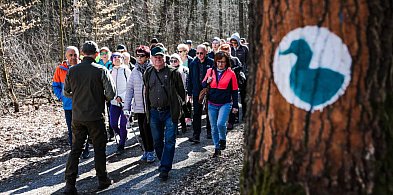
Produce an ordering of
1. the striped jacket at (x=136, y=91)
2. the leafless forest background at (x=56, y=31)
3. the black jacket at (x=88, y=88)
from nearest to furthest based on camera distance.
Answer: the black jacket at (x=88, y=88), the striped jacket at (x=136, y=91), the leafless forest background at (x=56, y=31)

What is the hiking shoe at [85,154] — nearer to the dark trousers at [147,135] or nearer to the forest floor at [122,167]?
the forest floor at [122,167]

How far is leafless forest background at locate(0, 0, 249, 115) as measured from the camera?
44.3 ft

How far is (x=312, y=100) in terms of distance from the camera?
76.9 inches

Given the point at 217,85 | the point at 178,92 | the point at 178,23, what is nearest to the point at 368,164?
the point at 178,92

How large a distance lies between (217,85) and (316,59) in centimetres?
498

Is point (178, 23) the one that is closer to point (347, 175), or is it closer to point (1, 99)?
point (1, 99)

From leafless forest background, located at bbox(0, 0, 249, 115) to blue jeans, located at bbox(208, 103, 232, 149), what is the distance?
24.8 feet

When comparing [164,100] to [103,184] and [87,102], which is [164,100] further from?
[103,184]

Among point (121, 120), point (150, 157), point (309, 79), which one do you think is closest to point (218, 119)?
point (150, 157)

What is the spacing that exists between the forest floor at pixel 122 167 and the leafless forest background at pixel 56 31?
14.1ft

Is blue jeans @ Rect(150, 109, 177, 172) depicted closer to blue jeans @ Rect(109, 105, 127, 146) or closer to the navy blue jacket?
blue jeans @ Rect(109, 105, 127, 146)

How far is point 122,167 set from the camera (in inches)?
269

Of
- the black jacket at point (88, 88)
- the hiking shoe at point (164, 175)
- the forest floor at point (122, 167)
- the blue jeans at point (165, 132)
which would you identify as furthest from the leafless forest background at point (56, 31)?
the hiking shoe at point (164, 175)

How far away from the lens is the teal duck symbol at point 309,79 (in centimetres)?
191
